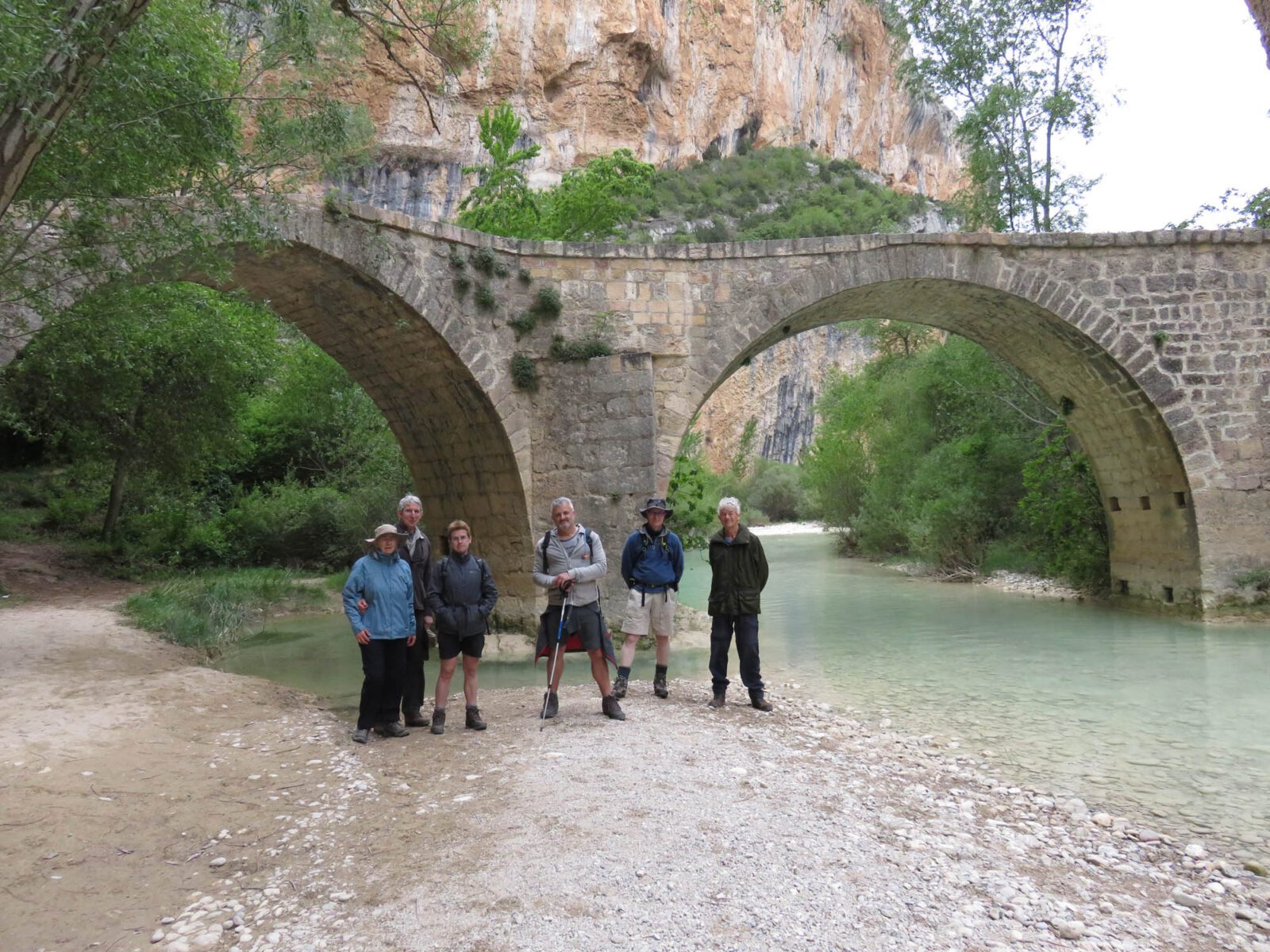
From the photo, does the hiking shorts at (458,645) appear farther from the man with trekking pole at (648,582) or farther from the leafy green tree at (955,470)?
the leafy green tree at (955,470)

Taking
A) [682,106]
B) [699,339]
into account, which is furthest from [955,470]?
[682,106]

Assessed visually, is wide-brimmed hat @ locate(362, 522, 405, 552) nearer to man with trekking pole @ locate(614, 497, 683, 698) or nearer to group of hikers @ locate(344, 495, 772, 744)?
group of hikers @ locate(344, 495, 772, 744)

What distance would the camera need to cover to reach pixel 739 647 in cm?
618

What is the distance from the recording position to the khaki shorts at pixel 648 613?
6.33 metres

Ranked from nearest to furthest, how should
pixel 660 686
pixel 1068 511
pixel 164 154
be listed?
pixel 164 154, pixel 660 686, pixel 1068 511

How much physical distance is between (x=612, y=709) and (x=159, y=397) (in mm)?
11586

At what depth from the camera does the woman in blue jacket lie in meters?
5.31

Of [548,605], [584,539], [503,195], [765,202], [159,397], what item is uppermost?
[765,202]

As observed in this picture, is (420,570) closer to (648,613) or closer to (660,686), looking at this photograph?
(648,613)

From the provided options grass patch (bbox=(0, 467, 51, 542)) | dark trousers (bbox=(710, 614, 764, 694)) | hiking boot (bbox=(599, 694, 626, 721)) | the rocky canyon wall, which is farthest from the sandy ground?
the rocky canyon wall

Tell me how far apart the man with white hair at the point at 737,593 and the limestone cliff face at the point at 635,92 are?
98.4 ft

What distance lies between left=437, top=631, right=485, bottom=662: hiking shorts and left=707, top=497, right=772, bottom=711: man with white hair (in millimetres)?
1605

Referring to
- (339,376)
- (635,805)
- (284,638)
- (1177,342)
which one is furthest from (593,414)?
(339,376)

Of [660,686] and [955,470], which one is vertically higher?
[955,470]
